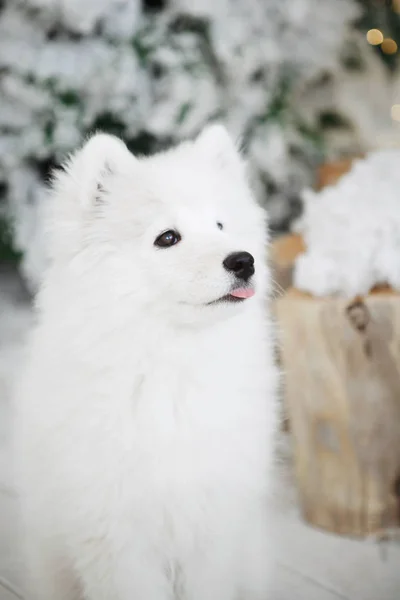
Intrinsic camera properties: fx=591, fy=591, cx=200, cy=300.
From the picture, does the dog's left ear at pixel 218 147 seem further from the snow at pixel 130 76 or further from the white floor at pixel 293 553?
the white floor at pixel 293 553

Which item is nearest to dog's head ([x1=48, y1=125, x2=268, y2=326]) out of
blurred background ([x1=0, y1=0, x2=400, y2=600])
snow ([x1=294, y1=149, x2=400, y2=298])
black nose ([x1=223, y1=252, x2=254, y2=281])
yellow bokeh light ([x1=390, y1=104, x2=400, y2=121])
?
black nose ([x1=223, y1=252, x2=254, y2=281])

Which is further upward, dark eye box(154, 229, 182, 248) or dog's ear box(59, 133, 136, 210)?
dog's ear box(59, 133, 136, 210)

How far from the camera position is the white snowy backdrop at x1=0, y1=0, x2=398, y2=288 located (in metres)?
0.90

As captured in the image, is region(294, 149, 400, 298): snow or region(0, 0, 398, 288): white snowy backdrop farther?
region(294, 149, 400, 298): snow

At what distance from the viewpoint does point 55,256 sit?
0.77 meters

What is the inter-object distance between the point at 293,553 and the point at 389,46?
95cm

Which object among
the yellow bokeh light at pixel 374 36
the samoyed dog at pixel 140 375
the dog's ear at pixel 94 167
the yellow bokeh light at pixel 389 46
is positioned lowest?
the samoyed dog at pixel 140 375

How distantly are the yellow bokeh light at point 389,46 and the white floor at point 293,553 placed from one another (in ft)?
2.74

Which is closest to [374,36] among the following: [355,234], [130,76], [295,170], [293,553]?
[295,170]

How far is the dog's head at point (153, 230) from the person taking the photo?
693mm

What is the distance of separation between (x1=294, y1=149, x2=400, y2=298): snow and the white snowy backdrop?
0.11 meters

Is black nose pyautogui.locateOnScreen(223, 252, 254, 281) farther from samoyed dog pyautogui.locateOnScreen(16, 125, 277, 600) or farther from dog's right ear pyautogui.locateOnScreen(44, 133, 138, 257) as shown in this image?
dog's right ear pyautogui.locateOnScreen(44, 133, 138, 257)

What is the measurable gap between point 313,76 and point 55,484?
836 mm

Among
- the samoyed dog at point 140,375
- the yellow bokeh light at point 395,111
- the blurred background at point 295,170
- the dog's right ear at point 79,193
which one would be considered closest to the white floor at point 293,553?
the blurred background at point 295,170
